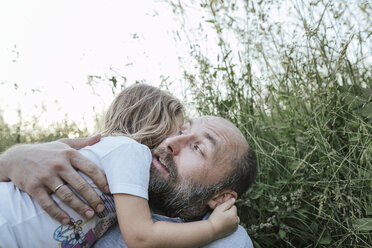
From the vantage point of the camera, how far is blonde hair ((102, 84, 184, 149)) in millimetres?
2240

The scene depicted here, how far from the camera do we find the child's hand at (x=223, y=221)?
1.70 metres

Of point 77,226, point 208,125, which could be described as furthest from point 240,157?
point 77,226

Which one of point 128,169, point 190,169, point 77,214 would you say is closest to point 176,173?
point 190,169

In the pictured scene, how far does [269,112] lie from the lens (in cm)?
292

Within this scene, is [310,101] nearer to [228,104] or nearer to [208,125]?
[228,104]

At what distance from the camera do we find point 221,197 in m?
2.00

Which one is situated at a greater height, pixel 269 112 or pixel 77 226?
pixel 269 112

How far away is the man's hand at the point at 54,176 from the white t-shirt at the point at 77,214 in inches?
1.8

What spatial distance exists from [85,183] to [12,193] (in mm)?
369

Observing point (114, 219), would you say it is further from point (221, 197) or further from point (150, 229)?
point (221, 197)

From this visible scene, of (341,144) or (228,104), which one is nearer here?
(341,144)

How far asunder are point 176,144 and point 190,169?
17 cm

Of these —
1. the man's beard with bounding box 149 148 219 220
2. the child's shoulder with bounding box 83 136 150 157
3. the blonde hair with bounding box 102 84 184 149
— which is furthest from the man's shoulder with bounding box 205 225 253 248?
the blonde hair with bounding box 102 84 184 149

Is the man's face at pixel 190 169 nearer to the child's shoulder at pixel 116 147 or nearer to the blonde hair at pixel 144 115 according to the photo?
the child's shoulder at pixel 116 147
